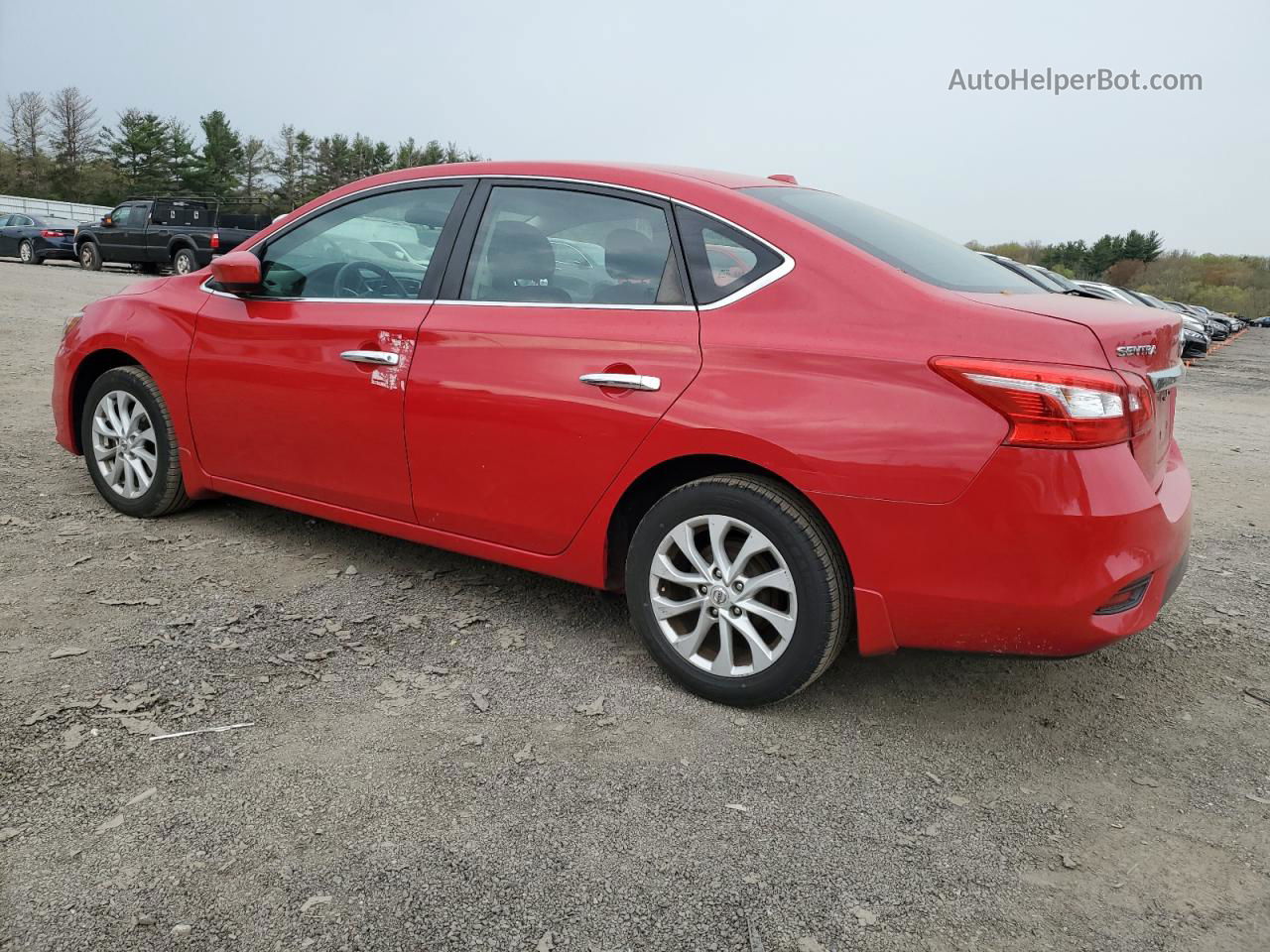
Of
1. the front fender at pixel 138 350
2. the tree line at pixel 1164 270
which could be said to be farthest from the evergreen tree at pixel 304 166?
the front fender at pixel 138 350

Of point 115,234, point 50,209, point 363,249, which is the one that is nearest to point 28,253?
point 115,234

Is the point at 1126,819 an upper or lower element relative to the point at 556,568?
lower

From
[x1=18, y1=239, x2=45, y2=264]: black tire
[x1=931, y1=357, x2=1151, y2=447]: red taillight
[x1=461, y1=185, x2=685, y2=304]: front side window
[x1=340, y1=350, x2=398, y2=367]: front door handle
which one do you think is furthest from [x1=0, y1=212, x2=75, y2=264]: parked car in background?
[x1=931, y1=357, x2=1151, y2=447]: red taillight

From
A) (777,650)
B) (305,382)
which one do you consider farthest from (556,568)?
(305,382)

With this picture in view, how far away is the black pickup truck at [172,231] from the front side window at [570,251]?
2048cm

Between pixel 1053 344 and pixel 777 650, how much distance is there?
44.4 inches

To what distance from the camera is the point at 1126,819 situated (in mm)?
2662

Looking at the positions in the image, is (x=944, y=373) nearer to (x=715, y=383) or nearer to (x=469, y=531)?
(x=715, y=383)

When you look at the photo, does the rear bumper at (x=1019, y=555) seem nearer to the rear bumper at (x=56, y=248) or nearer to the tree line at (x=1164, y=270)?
the rear bumper at (x=56, y=248)

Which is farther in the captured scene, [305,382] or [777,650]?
[305,382]

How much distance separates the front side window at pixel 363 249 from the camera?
3828mm

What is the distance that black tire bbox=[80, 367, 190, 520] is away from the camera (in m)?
4.55

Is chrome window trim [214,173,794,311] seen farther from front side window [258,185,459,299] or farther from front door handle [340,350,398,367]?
front door handle [340,350,398,367]

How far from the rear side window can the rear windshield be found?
0.20 meters
